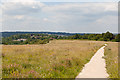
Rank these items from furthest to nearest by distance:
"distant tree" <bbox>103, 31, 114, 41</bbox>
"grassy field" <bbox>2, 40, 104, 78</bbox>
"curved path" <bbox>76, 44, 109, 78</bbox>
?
"distant tree" <bbox>103, 31, 114, 41</bbox>
"curved path" <bbox>76, 44, 109, 78</bbox>
"grassy field" <bbox>2, 40, 104, 78</bbox>

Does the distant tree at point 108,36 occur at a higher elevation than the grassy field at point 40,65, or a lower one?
higher

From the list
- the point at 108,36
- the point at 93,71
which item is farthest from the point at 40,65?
the point at 108,36

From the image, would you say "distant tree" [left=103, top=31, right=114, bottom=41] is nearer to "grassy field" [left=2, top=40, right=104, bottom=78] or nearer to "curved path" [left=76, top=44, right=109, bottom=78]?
"grassy field" [left=2, top=40, right=104, bottom=78]

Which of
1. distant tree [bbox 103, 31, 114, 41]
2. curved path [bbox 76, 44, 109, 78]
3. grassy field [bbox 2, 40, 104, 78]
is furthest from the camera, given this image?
distant tree [bbox 103, 31, 114, 41]

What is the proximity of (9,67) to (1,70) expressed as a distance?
523 millimetres

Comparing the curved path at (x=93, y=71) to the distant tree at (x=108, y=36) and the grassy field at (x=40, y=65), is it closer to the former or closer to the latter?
the grassy field at (x=40, y=65)

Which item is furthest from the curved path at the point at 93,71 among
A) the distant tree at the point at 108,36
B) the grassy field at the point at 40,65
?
the distant tree at the point at 108,36

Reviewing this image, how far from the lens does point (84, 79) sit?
23.5 ft

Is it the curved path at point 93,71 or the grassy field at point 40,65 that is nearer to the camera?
the grassy field at point 40,65

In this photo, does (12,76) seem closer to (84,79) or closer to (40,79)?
(40,79)

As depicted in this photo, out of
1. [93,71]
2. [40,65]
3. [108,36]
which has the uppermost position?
[108,36]

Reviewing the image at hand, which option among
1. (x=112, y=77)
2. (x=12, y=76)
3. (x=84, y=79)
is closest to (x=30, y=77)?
(x=12, y=76)

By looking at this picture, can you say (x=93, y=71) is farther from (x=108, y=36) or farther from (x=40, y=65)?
(x=108, y=36)

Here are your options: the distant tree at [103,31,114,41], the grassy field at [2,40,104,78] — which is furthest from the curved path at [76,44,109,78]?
the distant tree at [103,31,114,41]
